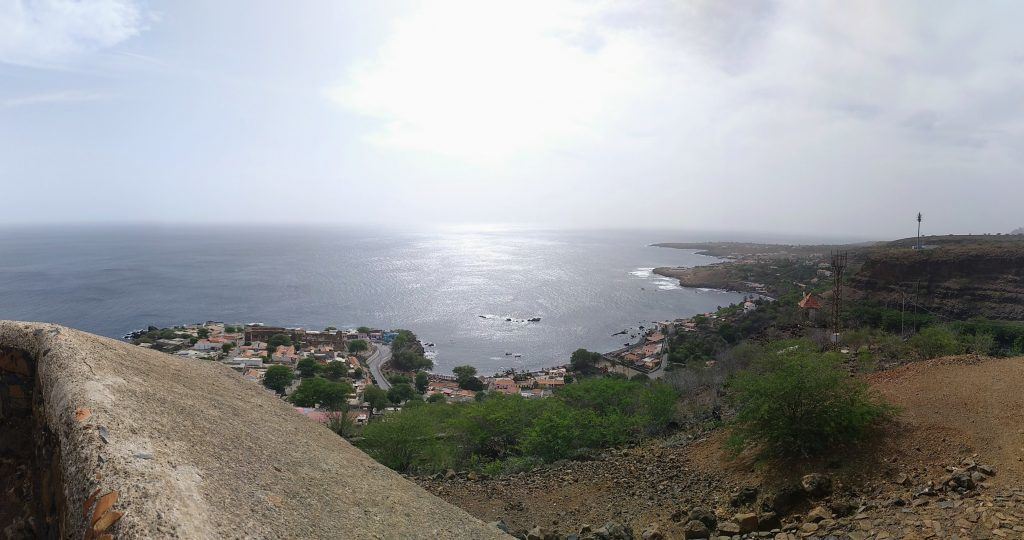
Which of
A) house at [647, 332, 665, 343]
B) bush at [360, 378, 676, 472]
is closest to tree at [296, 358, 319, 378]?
bush at [360, 378, 676, 472]

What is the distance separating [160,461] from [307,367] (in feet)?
97.8

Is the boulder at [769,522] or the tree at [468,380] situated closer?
the boulder at [769,522]

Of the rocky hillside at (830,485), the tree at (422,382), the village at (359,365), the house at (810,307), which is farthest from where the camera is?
the house at (810,307)

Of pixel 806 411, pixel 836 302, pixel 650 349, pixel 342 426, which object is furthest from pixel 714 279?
pixel 806 411

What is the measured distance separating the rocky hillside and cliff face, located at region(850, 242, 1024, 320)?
24.4 metres

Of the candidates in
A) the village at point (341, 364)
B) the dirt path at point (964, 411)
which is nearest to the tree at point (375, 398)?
the village at point (341, 364)

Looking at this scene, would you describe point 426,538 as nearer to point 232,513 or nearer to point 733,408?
point 232,513

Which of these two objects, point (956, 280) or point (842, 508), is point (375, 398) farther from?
point (956, 280)

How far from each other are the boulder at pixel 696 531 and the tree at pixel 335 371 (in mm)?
26822

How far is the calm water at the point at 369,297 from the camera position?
44406 mm

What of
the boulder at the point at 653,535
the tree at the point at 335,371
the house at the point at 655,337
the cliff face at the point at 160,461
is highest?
the cliff face at the point at 160,461

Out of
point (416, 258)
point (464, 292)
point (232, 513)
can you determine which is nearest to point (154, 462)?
point (232, 513)

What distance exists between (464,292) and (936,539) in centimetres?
6500

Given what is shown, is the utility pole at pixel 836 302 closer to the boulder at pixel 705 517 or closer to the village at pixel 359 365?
the village at pixel 359 365
